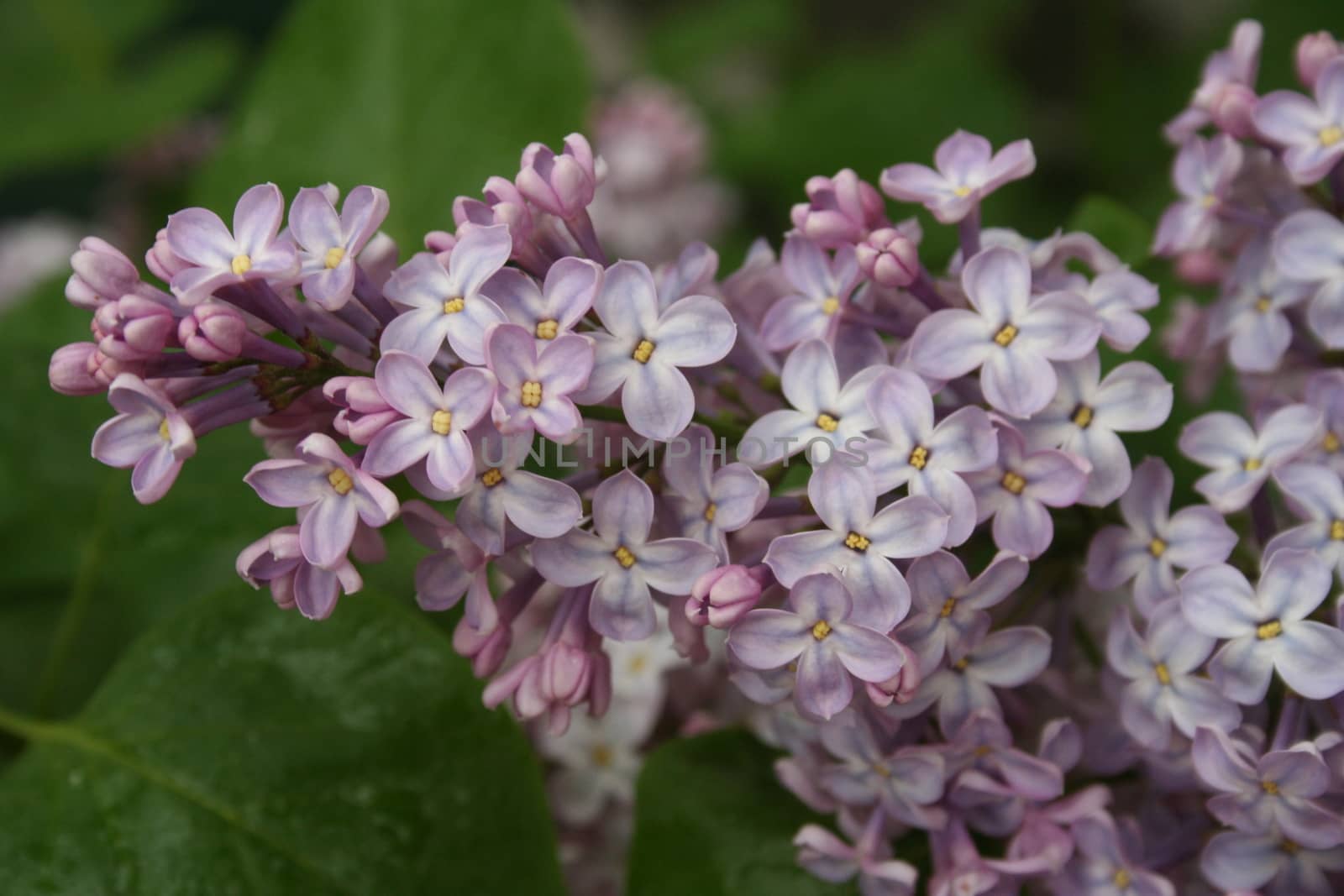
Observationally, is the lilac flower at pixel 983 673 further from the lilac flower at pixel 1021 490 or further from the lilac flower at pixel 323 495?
the lilac flower at pixel 323 495

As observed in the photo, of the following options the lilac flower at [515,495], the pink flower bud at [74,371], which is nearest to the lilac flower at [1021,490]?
the lilac flower at [515,495]

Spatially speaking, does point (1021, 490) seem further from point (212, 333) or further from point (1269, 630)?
point (212, 333)

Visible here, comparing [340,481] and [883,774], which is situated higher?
[340,481]

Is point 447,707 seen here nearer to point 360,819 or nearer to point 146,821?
point 360,819

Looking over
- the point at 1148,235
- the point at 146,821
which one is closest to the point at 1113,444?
the point at 1148,235

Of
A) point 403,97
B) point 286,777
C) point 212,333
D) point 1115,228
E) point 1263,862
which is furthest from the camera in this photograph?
point 403,97

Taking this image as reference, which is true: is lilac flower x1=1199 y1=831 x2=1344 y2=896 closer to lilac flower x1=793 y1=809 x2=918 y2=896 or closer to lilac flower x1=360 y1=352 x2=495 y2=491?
lilac flower x1=793 y1=809 x2=918 y2=896

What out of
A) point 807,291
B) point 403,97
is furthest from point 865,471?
point 403,97

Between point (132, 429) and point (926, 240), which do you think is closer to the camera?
point (132, 429)
